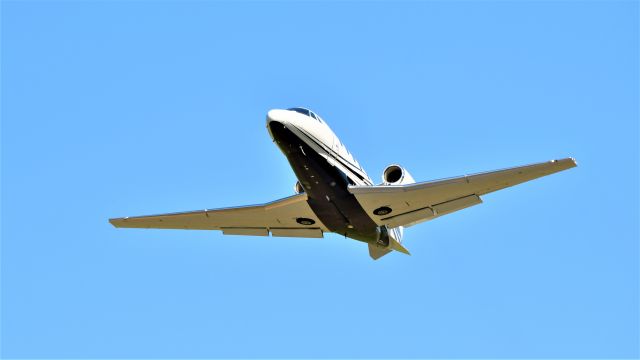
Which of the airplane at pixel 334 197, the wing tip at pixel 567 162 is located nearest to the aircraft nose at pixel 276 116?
the airplane at pixel 334 197

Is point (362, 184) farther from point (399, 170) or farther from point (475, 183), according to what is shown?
point (475, 183)

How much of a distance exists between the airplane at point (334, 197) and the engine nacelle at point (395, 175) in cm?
3

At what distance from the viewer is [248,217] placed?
91.4 feet

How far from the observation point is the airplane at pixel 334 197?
79.6 feet

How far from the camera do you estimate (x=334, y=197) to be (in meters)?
25.5

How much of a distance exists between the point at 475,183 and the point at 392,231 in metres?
4.87

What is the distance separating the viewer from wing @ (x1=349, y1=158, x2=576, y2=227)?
23.7 m

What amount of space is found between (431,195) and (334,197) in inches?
112

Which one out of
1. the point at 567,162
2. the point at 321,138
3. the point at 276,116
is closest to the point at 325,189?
the point at 321,138

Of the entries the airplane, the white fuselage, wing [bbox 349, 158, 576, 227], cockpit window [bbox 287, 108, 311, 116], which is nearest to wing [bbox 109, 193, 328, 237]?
the airplane

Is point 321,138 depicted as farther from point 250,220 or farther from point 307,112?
point 250,220

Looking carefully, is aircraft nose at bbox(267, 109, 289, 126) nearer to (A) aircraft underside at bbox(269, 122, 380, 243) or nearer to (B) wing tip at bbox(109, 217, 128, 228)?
(A) aircraft underside at bbox(269, 122, 380, 243)

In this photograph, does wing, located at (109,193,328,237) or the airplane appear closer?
the airplane

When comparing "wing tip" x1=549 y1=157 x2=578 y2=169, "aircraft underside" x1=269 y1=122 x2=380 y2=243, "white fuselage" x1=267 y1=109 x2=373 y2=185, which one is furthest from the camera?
"aircraft underside" x1=269 y1=122 x2=380 y2=243
